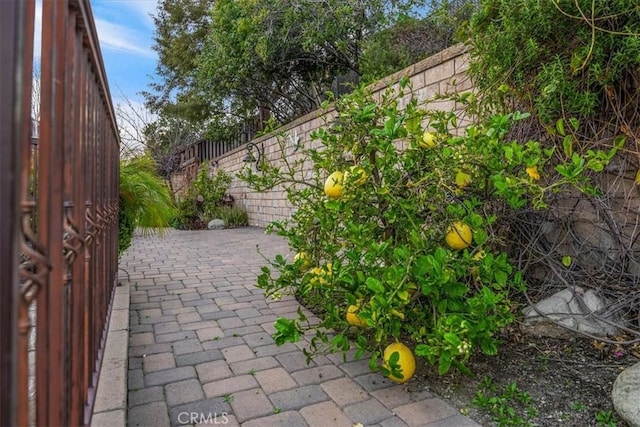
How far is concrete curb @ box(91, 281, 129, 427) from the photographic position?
1360 millimetres

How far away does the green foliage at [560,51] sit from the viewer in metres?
1.94

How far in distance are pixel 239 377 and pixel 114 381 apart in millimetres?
521

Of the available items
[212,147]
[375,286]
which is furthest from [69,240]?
[212,147]

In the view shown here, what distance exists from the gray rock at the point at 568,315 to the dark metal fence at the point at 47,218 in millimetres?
2119

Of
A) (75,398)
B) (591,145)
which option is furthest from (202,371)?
(591,145)

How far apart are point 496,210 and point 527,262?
36 centimetres

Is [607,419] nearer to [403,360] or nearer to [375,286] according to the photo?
[403,360]

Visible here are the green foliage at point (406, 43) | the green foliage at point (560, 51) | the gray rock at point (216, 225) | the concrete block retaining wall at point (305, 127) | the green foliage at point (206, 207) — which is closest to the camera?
the green foliage at point (560, 51)

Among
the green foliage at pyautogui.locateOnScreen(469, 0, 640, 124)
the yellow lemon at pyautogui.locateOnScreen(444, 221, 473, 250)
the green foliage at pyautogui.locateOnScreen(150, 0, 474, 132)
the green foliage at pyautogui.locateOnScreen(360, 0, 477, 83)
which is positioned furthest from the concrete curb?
the green foliage at pyautogui.locateOnScreen(360, 0, 477, 83)

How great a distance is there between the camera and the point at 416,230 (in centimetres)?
183

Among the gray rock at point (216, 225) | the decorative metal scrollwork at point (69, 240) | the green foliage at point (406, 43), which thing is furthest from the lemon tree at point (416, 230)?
the gray rock at point (216, 225)

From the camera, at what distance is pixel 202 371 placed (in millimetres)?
1939

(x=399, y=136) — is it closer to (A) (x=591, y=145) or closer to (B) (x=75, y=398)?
(A) (x=591, y=145)

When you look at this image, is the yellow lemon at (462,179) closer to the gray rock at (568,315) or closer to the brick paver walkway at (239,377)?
the gray rock at (568,315)
